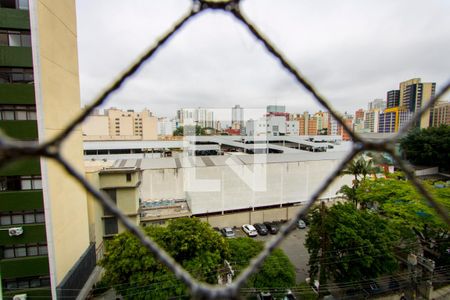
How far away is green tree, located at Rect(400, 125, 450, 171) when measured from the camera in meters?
20.3

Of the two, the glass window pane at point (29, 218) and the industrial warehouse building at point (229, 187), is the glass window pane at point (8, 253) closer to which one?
the glass window pane at point (29, 218)

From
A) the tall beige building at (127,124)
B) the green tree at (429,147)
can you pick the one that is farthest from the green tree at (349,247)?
the tall beige building at (127,124)

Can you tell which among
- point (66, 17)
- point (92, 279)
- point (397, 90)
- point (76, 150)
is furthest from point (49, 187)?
point (397, 90)

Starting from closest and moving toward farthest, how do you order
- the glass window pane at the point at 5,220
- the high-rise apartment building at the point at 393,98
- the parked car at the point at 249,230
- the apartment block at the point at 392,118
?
the glass window pane at the point at 5,220 → the parked car at the point at 249,230 → the apartment block at the point at 392,118 → the high-rise apartment building at the point at 393,98

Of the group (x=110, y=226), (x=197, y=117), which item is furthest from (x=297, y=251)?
(x=197, y=117)

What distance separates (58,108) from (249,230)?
34.9ft

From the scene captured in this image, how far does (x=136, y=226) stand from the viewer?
0.83 metres

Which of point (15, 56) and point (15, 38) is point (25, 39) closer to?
point (15, 38)

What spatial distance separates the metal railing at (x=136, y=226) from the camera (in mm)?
735

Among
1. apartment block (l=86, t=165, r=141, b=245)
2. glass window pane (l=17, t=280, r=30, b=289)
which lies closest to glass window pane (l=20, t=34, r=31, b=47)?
apartment block (l=86, t=165, r=141, b=245)

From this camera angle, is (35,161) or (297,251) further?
(297,251)

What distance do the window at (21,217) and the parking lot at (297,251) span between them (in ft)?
28.4

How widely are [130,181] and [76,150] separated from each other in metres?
2.56

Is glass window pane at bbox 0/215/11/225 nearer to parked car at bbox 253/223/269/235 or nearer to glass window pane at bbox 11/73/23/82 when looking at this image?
glass window pane at bbox 11/73/23/82
